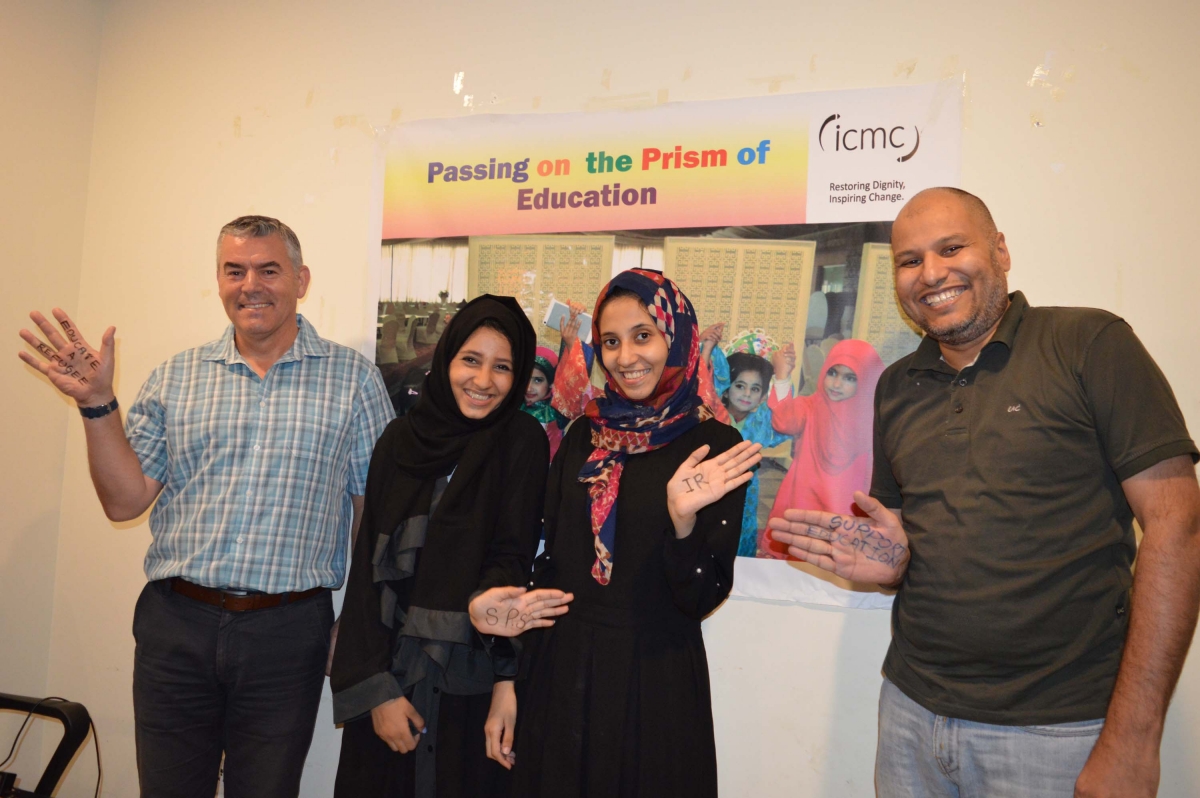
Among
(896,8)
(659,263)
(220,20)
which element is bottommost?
(659,263)

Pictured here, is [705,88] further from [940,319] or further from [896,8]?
[940,319]

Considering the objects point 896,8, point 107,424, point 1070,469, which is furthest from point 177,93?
point 1070,469

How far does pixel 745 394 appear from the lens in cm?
223

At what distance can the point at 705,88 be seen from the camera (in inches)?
91.1

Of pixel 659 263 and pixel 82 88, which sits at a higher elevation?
pixel 82 88

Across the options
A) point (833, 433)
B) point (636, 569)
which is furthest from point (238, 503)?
point (833, 433)

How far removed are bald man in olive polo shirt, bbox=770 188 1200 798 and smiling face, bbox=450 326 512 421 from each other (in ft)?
2.70

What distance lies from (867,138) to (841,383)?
0.71m

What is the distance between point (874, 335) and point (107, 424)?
2134 mm

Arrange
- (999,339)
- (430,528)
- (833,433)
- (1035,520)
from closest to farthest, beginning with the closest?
(1035,520) → (999,339) → (430,528) → (833,433)

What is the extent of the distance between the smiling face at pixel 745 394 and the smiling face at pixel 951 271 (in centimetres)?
56

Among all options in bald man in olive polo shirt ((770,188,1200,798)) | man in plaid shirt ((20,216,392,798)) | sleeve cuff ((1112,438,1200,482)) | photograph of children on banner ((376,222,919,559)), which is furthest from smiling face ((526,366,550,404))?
sleeve cuff ((1112,438,1200,482))

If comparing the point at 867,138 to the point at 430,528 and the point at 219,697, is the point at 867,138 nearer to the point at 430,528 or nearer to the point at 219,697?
the point at 430,528

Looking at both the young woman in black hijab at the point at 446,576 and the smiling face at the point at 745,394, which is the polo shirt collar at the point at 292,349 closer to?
the young woman in black hijab at the point at 446,576
